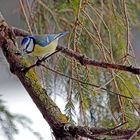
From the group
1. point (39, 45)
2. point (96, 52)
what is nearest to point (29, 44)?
point (39, 45)

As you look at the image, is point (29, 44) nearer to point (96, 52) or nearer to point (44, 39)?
point (44, 39)

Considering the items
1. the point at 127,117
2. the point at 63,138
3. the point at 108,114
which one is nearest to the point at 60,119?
the point at 63,138

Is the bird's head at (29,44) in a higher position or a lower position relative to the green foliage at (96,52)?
lower

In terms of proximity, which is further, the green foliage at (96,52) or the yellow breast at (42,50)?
the green foliage at (96,52)

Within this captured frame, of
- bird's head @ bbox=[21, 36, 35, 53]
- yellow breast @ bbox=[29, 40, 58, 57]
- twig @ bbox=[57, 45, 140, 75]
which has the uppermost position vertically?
bird's head @ bbox=[21, 36, 35, 53]

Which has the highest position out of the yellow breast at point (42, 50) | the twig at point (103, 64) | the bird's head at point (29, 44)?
the bird's head at point (29, 44)

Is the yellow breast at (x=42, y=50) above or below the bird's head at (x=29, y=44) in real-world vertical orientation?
below

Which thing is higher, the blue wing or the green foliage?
the green foliage

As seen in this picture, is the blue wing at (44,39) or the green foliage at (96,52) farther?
the green foliage at (96,52)

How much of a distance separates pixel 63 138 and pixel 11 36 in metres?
0.22

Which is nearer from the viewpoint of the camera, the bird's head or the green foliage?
the bird's head

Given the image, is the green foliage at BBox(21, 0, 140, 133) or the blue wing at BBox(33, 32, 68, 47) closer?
the blue wing at BBox(33, 32, 68, 47)

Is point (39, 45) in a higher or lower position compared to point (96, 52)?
lower

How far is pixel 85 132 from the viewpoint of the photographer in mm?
453
